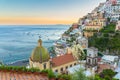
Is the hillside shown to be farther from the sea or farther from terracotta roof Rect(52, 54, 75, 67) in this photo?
terracotta roof Rect(52, 54, 75, 67)

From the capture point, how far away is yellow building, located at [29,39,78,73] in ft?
60.5

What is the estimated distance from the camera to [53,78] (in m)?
7.50

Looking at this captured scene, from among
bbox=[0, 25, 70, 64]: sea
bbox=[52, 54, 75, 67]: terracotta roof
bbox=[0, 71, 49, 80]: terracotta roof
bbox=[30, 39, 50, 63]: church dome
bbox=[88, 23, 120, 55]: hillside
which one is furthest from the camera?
bbox=[0, 25, 70, 64]: sea

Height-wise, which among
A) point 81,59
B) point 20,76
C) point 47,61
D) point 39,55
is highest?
point 20,76

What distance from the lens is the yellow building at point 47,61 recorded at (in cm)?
1844

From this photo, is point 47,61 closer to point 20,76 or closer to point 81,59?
point 81,59

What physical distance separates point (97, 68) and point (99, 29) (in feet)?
65.2

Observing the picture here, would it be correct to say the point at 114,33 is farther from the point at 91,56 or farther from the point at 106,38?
the point at 91,56

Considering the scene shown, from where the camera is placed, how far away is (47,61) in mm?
18781

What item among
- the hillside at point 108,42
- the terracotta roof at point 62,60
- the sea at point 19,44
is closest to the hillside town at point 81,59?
the terracotta roof at point 62,60

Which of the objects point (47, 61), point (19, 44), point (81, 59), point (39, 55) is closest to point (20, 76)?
point (39, 55)

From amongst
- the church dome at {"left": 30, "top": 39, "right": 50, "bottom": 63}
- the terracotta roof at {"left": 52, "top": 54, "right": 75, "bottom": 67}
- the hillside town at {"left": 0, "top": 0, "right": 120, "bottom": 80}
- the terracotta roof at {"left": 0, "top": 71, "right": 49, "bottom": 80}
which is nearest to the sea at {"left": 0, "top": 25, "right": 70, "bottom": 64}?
the church dome at {"left": 30, "top": 39, "right": 50, "bottom": 63}

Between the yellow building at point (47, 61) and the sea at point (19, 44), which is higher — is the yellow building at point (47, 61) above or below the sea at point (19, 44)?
above

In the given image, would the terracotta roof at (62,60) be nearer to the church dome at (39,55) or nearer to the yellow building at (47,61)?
the yellow building at (47,61)
